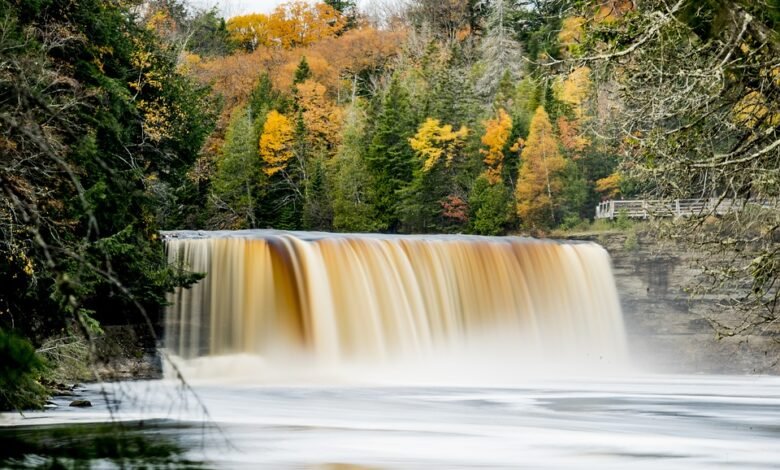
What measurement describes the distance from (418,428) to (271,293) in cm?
1177

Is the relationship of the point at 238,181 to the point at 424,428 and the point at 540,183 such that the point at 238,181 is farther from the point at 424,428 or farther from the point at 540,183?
the point at 424,428

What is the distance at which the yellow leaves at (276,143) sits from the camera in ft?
192

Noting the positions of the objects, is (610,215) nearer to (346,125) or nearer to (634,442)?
(346,125)

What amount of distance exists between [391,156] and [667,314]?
24.4 m

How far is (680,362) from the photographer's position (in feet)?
111

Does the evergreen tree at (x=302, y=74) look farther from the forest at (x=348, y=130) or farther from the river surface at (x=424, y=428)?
the river surface at (x=424, y=428)

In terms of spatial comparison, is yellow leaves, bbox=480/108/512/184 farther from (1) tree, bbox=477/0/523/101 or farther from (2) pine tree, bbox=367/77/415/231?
→ (1) tree, bbox=477/0/523/101

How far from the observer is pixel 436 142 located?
54.2 m

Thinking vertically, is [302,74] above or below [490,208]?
above

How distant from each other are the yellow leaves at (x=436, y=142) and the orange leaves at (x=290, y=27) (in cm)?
3259

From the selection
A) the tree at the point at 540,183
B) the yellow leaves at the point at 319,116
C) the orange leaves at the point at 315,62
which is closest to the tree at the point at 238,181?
the yellow leaves at the point at 319,116

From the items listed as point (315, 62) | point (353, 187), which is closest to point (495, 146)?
point (353, 187)

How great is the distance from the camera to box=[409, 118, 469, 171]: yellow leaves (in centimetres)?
5356

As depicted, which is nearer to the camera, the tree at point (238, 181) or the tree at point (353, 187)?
the tree at point (353, 187)
